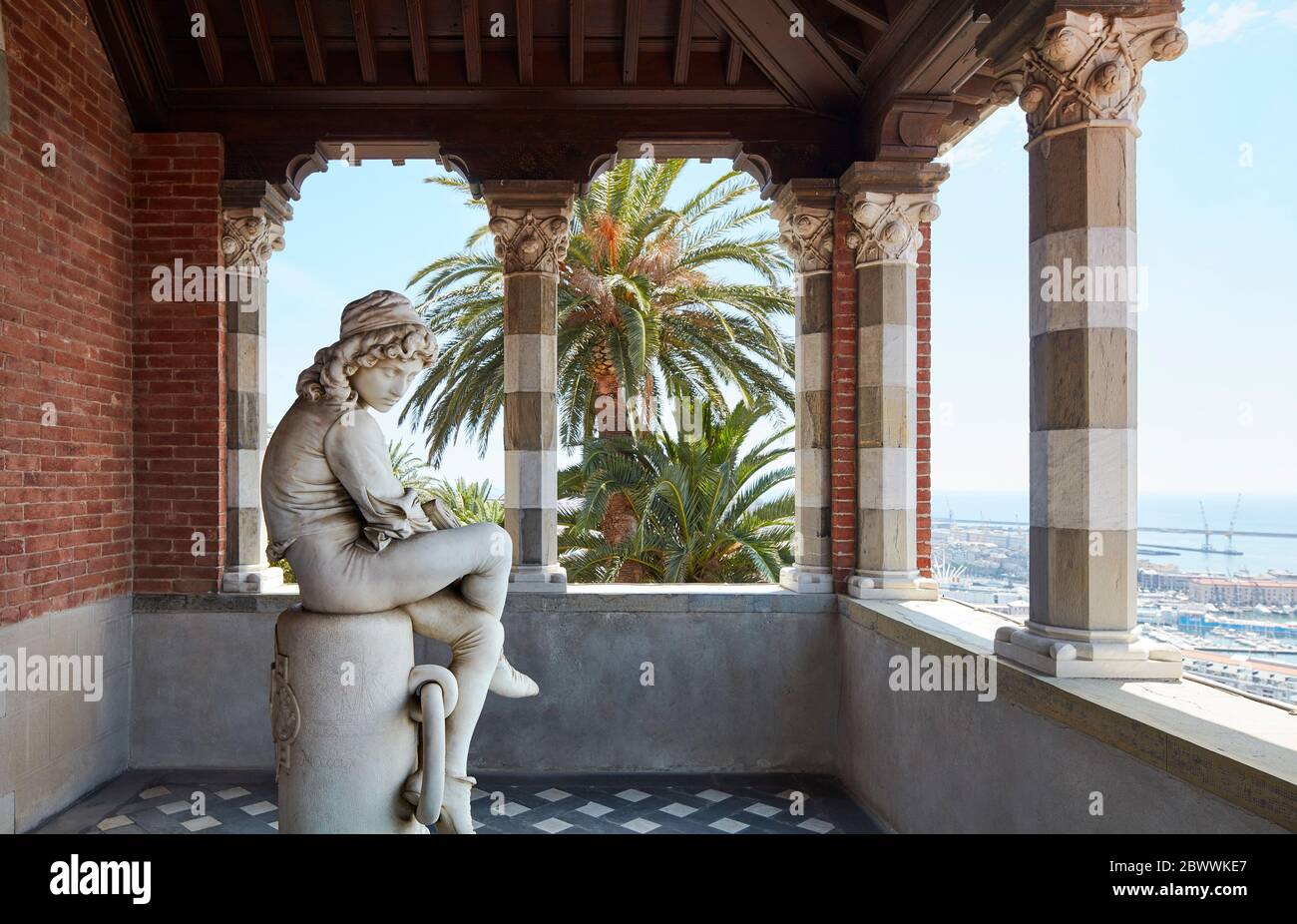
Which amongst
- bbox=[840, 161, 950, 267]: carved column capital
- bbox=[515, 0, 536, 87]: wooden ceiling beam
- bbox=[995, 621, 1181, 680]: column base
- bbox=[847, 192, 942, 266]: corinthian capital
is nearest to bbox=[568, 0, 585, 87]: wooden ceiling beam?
bbox=[515, 0, 536, 87]: wooden ceiling beam

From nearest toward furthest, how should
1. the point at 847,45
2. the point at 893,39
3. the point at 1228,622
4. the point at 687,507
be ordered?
the point at 1228,622 < the point at 893,39 < the point at 847,45 < the point at 687,507

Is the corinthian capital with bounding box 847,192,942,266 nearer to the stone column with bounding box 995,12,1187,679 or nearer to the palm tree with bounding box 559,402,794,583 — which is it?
the stone column with bounding box 995,12,1187,679

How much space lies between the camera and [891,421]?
5496 millimetres

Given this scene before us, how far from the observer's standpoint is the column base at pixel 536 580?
5520 millimetres

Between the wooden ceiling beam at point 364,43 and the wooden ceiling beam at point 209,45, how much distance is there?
2.82 ft

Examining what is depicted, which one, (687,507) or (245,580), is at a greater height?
(687,507)

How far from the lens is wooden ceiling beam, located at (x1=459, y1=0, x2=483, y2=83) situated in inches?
206

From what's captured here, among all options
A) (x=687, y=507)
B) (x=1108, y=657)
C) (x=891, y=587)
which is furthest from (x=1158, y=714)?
(x=687, y=507)

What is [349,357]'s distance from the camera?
8.68ft

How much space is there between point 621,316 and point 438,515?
7164 mm

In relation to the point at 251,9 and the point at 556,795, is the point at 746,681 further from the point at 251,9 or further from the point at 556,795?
the point at 251,9

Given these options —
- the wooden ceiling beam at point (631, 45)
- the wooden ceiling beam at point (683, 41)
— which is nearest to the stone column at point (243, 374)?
the wooden ceiling beam at point (631, 45)

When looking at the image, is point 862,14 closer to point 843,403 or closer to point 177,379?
point 843,403
